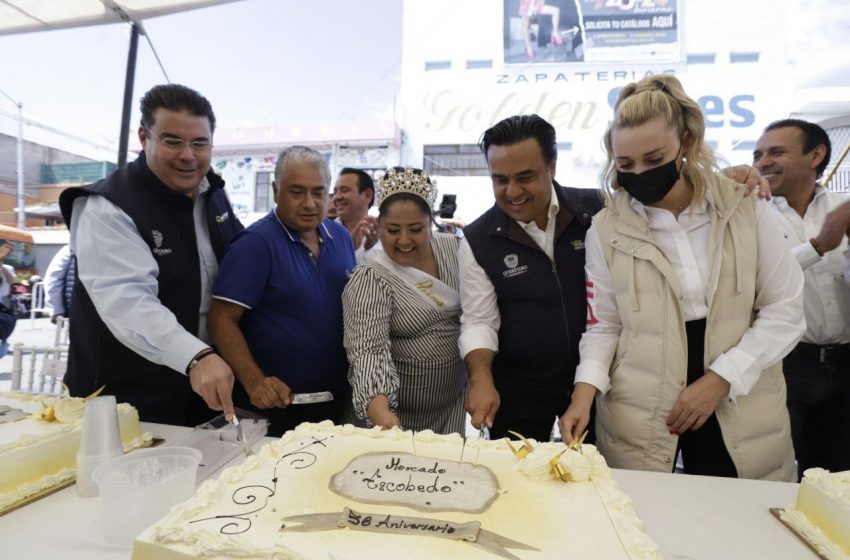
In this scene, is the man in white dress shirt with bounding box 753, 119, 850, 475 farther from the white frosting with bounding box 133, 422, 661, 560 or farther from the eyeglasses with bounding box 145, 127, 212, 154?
the eyeglasses with bounding box 145, 127, 212, 154

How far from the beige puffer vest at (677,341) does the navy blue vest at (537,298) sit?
20 centimetres

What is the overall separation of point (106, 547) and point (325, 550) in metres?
0.45

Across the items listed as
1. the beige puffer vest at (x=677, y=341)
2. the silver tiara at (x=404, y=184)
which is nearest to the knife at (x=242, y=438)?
the silver tiara at (x=404, y=184)

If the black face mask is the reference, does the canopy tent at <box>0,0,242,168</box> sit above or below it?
above

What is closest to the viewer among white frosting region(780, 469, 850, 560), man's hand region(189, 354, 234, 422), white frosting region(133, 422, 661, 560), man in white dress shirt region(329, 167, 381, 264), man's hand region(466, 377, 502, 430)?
white frosting region(133, 422, 661, 560)

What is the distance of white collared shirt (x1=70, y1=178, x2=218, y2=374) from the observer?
1.27 metres

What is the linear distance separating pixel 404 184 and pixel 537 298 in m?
0.57

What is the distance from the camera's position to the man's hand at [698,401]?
1186mm

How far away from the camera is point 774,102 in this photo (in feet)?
35.0

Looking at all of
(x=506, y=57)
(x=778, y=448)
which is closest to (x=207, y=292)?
(x=778, y=448)

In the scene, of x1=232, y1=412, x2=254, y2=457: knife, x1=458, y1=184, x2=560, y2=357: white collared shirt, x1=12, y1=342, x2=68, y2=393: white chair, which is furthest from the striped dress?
x1=12, y1=342, x2=68, y2=393: white chair

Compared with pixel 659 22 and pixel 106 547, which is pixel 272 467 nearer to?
pixel 106 547

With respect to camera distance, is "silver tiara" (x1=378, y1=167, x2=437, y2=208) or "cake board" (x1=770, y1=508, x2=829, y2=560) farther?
"silver tiara" (x1=378, y1=167, x2=437, y2=208)

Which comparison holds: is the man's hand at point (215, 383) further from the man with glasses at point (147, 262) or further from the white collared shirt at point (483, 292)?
the white collared shirt at point (483, 292)
